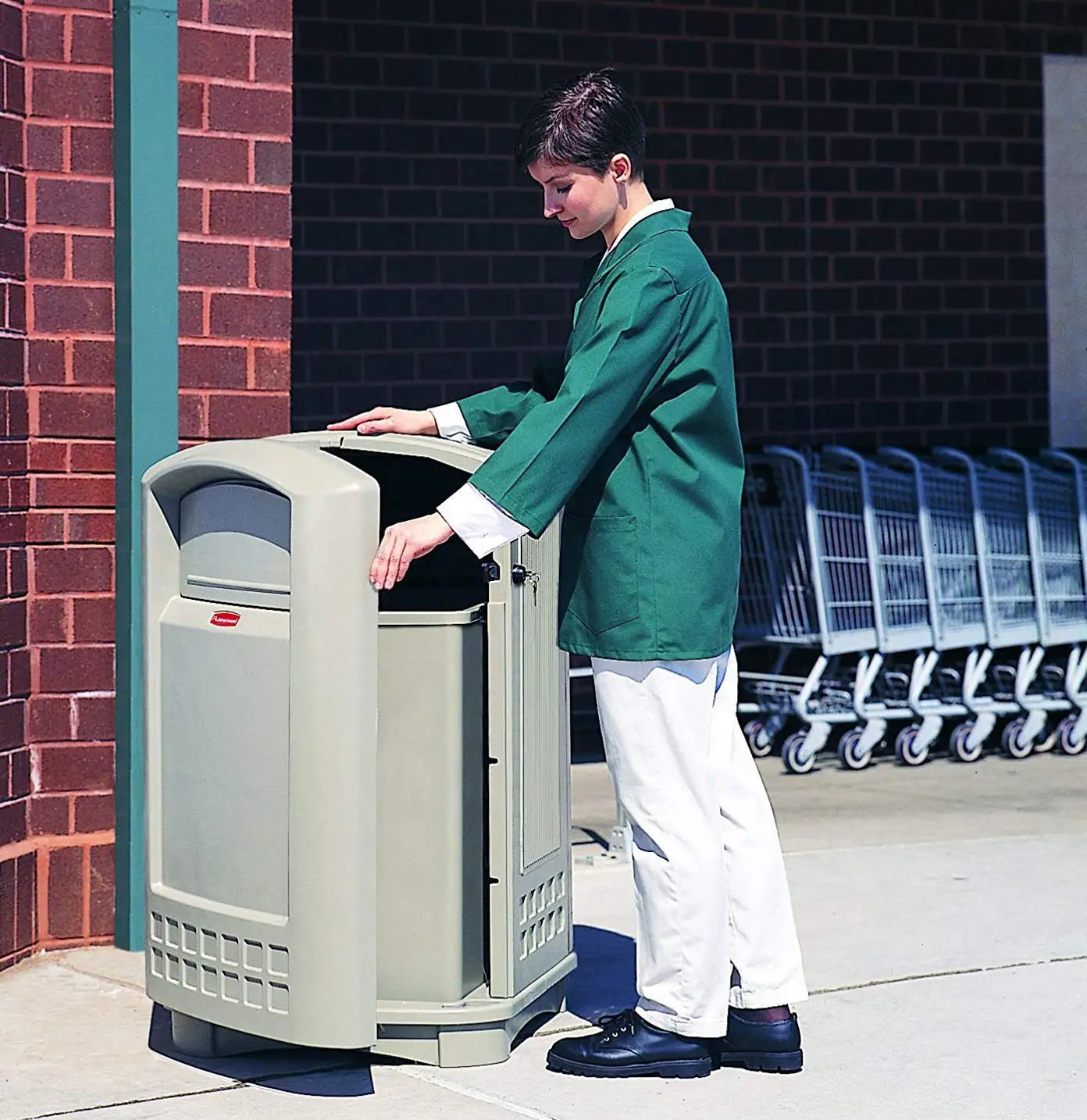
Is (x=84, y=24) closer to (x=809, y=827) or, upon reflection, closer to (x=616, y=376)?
(x=616, y=376)

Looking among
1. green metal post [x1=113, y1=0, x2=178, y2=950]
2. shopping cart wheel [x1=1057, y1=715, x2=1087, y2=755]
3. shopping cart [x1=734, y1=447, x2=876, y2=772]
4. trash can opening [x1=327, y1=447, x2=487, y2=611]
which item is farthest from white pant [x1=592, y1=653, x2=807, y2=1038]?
shopping cart wheel [x1=1057, y1=715, x2=1087, y2=755]

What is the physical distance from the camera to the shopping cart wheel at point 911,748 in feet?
27.7

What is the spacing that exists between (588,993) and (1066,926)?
4.70 feet

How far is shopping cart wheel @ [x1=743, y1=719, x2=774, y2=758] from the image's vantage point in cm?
854

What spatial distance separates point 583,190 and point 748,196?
16.3ft

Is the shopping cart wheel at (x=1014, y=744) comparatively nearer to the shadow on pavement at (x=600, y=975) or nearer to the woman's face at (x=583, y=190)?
the shadow on pavement at (x=600, y=975)

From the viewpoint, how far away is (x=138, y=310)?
5.11 metres

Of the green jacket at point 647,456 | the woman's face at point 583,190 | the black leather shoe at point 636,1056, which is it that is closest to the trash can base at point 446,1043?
the black leather shoe at point 636,1056

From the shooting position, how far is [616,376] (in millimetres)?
4016

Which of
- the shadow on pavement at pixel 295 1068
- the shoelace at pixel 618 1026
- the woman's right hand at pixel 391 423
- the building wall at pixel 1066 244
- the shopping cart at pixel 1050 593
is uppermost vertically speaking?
the building wall at pixel 1066 244

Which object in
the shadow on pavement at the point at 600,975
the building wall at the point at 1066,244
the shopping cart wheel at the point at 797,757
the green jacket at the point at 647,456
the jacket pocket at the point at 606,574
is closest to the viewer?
the green jacket at the point at 647,456

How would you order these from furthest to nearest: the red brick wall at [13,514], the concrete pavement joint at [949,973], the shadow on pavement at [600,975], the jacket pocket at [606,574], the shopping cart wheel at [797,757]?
the shopping cart wheel at [797,757]
the red brick wall at [13,514]
the concrete pavement joint at [949,973]
the shadow on pavement at [600,975]
the jacket pocket at [606,574]

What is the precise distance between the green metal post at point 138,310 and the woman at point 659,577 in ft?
3.39

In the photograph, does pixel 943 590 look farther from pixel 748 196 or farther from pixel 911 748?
pixel 748 196
